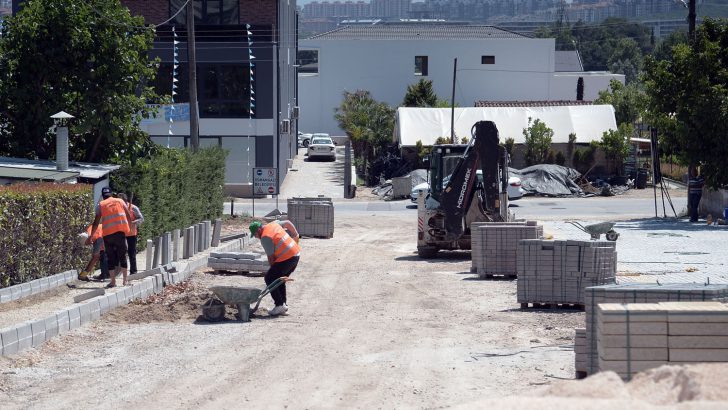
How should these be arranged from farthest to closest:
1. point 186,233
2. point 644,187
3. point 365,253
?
point 644,187, point 365,253, point 186,233

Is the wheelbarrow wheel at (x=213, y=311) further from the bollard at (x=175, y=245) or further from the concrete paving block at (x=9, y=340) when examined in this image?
the bollard at (x=175, y=245)

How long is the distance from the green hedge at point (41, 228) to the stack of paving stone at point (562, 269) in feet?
25.3

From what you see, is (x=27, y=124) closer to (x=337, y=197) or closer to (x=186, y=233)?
(x=186, y=233)

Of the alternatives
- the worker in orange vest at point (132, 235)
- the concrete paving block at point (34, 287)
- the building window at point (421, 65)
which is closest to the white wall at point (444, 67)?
the building window at point (421, 65)

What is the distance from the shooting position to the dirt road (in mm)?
9828

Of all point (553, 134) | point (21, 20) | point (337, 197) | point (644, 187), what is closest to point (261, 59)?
point (337, 197)

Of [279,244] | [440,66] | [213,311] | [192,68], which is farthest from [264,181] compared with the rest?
[440,66]

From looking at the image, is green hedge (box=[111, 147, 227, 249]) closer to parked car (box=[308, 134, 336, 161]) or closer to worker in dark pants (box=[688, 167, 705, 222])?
worker in dark pants (box=[688, 167, 705, 222])

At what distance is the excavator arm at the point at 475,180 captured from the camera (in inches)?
883

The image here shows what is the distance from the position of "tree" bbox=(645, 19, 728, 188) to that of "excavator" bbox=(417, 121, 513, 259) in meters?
10.2

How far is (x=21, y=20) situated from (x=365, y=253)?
971cm

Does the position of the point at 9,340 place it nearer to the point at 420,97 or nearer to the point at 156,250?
the point at 156,250

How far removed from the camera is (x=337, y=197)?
46156 mm

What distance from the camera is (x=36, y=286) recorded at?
52.3ft
